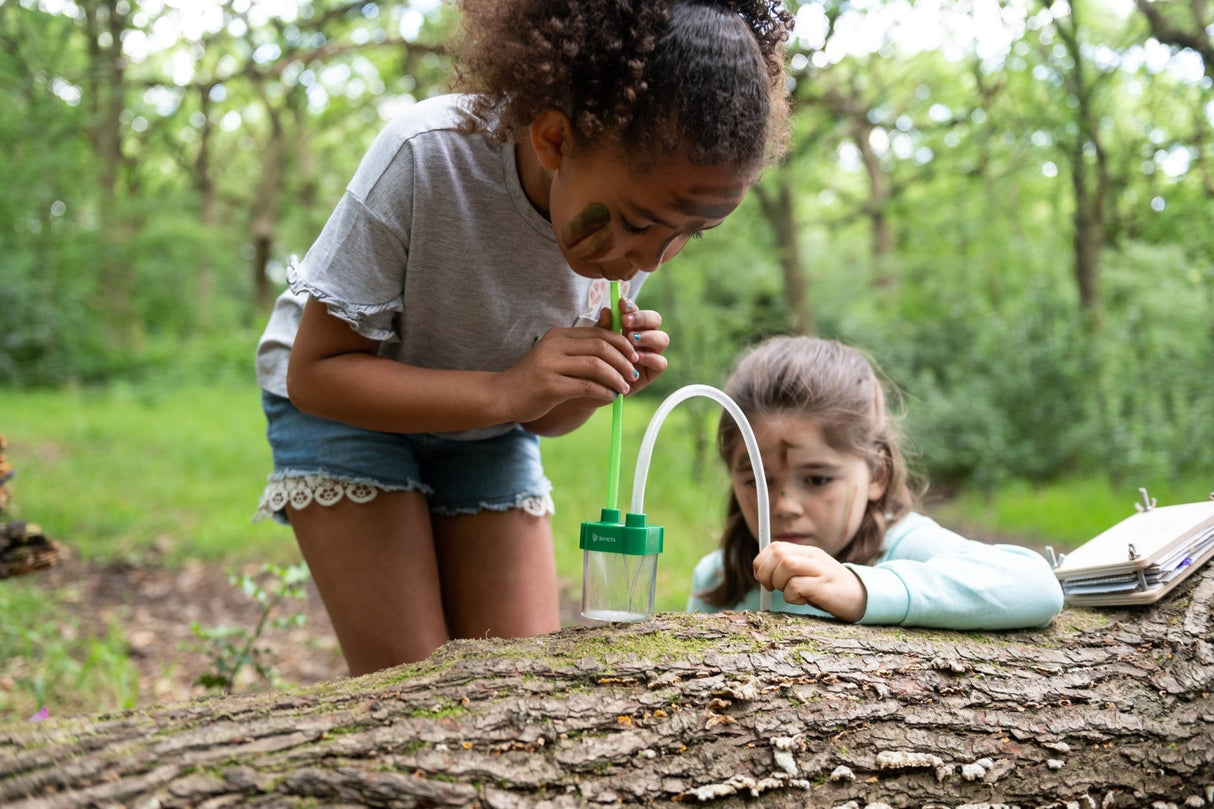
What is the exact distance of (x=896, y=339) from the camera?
9461mm

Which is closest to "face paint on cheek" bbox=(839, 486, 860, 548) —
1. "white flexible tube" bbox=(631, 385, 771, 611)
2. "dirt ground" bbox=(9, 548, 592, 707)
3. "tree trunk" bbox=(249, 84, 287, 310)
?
"white flexible tube" bbox=(631, 385, 771, 611)

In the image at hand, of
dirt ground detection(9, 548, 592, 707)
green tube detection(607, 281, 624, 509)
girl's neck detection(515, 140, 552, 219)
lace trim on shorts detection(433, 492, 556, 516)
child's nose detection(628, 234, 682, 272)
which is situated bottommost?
dirt ground detection(9, 548, 592, 707)

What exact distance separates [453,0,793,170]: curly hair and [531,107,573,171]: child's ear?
0.04 feet

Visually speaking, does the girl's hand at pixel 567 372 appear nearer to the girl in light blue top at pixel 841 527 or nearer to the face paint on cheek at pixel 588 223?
the face paint on cheek at pixel 588 223

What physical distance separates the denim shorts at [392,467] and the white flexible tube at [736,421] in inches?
22.6

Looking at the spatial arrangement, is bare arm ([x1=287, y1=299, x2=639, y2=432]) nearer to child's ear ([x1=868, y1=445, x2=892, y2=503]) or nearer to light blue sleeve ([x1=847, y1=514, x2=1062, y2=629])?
light blue sleeve ([x1=847, y1=514, x2=1062, y2=629])

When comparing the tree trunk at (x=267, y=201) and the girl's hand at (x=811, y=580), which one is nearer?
the girl's hand at (x=811, y=580)

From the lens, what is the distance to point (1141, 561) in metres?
1.86

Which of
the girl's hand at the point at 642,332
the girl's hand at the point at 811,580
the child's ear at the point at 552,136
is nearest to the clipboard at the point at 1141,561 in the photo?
the girl's hand at the point at 811,580

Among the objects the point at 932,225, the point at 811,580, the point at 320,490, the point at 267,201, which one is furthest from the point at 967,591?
the point at 267,201

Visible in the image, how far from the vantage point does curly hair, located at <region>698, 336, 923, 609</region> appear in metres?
2.24

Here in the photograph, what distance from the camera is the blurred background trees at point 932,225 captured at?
6.25 metres

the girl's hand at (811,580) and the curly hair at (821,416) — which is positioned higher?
the curly hair at (821,416)

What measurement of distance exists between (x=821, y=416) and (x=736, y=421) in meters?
0.46
